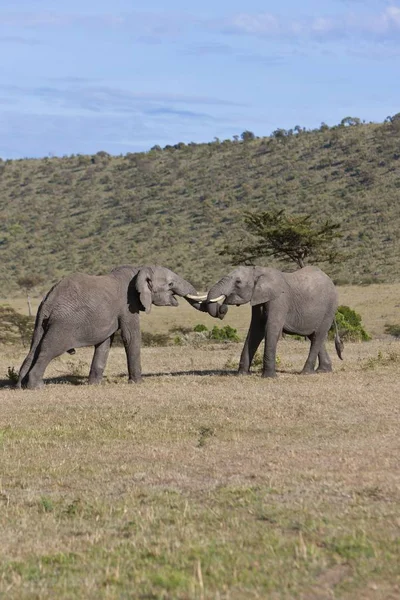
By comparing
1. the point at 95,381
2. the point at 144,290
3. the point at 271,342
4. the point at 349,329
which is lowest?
the point at 95,381

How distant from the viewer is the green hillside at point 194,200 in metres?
61.6

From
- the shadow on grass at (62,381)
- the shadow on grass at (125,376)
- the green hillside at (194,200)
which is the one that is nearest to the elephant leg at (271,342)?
the shadow on grass at (125,376)

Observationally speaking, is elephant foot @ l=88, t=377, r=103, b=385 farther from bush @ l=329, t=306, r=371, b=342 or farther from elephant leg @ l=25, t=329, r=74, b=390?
bush @ l=329, t=306, r=371, b=342

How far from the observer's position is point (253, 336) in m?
18.2

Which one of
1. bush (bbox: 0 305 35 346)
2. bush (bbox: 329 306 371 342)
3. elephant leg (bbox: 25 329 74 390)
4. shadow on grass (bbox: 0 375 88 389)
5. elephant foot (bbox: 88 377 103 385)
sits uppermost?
elephant leg (bbox: 25 329 74 390)

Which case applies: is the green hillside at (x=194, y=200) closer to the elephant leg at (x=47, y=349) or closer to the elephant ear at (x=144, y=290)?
the elephant ear at (x=144, y=290)

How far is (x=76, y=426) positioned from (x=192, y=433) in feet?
5.34

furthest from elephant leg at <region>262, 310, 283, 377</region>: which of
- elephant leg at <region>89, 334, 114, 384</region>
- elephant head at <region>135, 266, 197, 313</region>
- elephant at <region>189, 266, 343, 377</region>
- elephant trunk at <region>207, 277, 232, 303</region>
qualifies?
elephant leg at <region>89, 334, 114, 384</region>

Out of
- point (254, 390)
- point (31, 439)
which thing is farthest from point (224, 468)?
point (254, 390)

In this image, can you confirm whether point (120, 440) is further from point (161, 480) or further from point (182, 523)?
point (182, 523)

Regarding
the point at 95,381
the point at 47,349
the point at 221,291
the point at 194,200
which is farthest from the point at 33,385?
the point at 194,200

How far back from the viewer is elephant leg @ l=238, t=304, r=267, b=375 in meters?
A: 18.1

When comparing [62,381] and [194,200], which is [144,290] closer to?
[62,381]

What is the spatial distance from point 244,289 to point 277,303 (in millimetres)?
628
